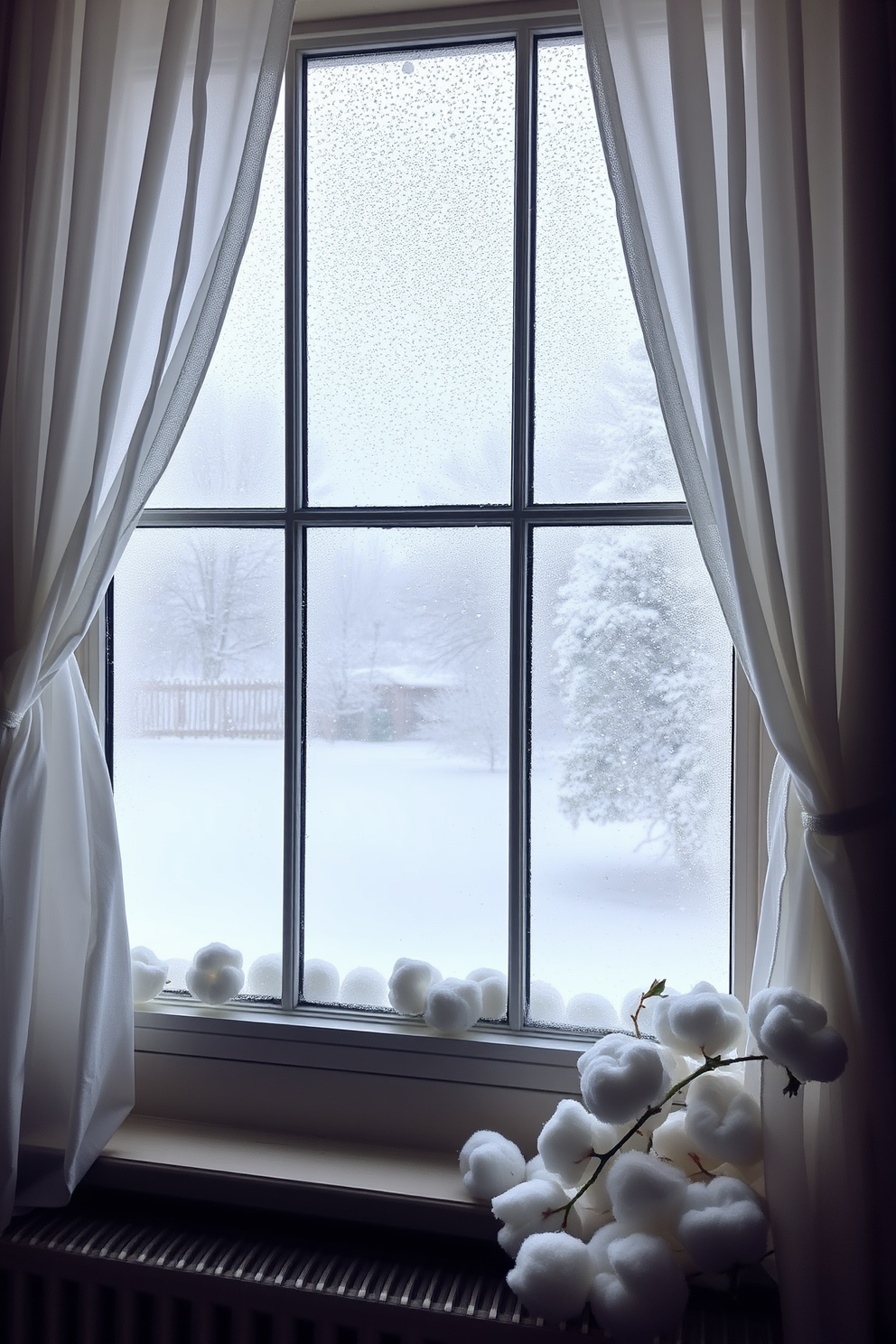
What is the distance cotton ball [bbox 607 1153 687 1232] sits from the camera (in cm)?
106

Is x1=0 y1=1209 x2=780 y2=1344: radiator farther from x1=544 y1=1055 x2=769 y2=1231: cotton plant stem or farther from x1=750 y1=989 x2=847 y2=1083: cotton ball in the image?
x1=750 y1=989 x2=847 y2=1083: cotton ball

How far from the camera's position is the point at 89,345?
4.38 ft

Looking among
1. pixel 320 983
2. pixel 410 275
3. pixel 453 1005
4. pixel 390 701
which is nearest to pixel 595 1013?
pixel 453 1005

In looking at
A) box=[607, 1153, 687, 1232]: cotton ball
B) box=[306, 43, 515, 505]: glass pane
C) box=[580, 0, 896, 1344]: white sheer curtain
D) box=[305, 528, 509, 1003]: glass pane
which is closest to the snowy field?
box=[305, 528, 509, 1003]: glass pane

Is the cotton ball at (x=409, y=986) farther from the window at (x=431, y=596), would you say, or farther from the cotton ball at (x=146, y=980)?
the cotton ball at (x=146, y=980)

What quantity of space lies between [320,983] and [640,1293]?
65 cm

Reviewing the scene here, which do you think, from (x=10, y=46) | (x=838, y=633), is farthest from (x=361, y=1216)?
(x=10, y=46)

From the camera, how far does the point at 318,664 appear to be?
1.51m

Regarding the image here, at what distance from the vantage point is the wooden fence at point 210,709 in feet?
5.04

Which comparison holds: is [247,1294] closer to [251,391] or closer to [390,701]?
[390,701]

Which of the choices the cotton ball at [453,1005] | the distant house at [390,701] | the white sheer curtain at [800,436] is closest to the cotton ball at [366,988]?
the cotton ball at [453,1005]

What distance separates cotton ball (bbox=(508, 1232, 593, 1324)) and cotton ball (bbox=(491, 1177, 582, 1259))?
0.05 m

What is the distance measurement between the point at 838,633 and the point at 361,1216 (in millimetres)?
980

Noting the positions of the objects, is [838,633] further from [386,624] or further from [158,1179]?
[158,1179]
